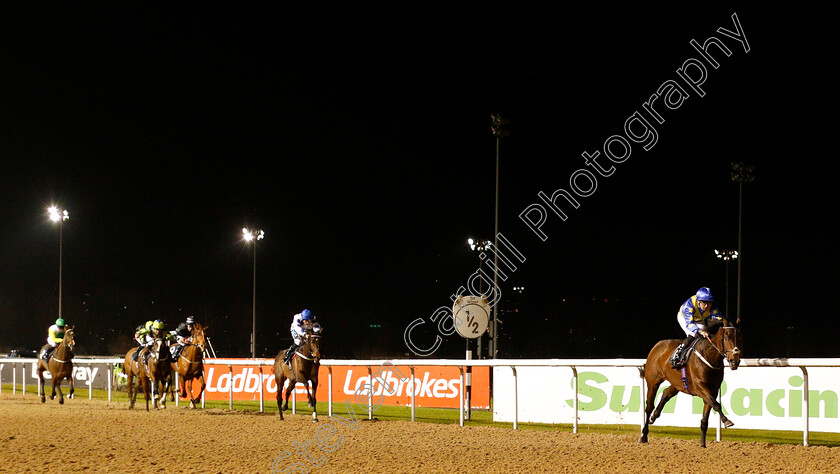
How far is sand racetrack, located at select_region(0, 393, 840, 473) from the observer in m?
8.35

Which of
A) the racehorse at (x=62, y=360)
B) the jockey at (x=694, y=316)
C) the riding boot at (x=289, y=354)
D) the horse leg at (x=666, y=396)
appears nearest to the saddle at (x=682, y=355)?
the jockey at (x=694, y=316)

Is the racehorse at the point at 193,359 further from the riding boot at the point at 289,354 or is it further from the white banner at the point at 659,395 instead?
the white banner at the point at 659,395

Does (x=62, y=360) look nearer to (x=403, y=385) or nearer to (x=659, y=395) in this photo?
(x=403, y=385)

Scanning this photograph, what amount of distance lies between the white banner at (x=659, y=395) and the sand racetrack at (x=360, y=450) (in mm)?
846

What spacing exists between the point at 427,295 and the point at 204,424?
147ft

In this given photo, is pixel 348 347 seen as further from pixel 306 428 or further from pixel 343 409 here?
pixel 306 428

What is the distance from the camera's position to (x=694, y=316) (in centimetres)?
1052

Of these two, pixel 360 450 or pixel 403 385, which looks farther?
pixel 403 385

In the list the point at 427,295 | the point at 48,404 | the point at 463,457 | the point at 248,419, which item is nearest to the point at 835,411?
the point at 463,457

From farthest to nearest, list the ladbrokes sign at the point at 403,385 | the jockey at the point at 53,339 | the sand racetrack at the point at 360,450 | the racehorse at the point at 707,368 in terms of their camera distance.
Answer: the jockey at the point at 53,339 < the ladbrokes sign at the point at 403,385 < the racehorse at the point at 707,368 < the sand racetrack at the point at 360,450

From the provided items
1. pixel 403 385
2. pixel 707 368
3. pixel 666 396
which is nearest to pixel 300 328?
pixel 403 385

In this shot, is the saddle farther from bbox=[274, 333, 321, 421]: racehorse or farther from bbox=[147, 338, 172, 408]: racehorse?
bbox=[147, 338, 172, 408]: racehorse

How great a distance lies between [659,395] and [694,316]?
83.2 inches

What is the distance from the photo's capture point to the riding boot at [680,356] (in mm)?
10133
